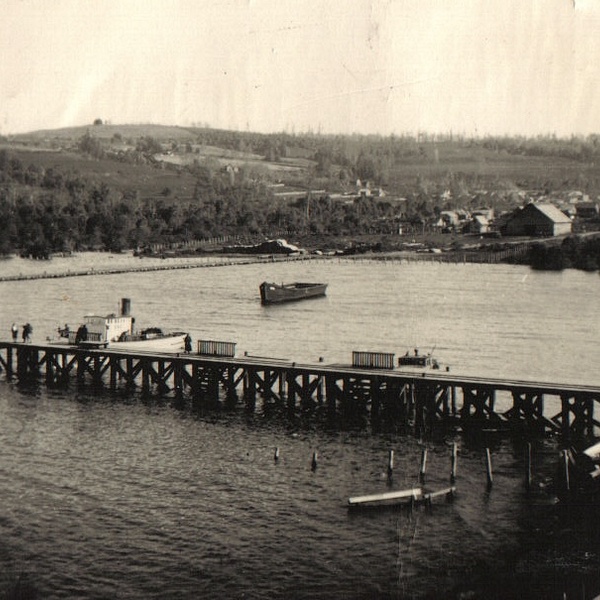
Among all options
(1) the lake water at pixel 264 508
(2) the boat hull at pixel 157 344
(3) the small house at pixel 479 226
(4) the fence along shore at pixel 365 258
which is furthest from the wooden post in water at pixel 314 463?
(3) the small house at pixel 479 226

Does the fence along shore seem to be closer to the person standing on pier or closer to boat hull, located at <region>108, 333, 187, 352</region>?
the person standing on pier

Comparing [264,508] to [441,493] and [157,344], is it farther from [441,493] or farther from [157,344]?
[157,344]

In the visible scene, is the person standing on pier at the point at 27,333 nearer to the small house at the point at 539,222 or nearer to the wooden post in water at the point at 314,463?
the wooden post in water at the point at 314,463

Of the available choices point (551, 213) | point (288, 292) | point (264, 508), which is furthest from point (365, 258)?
point (264, 508)

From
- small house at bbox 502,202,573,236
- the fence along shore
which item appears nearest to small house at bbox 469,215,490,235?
small house at bbox 502,202,573,236

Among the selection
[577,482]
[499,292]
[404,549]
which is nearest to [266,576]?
[404,549]
